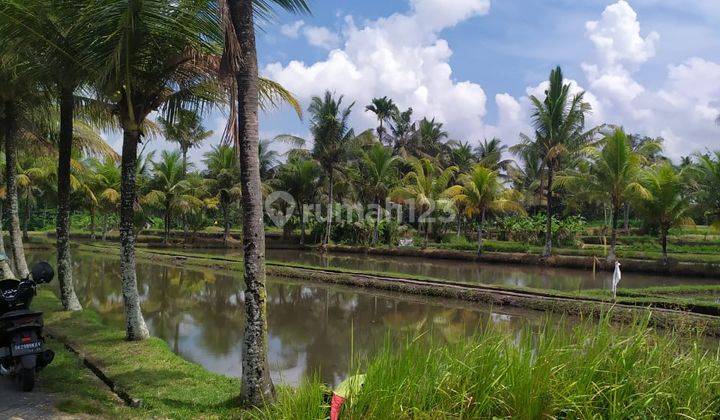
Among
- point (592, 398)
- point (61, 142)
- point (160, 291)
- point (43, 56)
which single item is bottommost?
point (160, 291)

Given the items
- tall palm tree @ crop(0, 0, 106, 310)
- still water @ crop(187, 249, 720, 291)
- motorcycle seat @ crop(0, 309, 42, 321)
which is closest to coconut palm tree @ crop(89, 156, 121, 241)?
still water @ crop(187, 249, 720, 291)

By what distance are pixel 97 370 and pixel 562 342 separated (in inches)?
195

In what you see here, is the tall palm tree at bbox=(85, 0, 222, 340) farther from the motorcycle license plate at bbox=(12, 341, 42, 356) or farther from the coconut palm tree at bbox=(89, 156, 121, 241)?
the coconut palm tree at bbox=(89, 156, 121, 241)

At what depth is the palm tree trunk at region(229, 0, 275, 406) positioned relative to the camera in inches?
188

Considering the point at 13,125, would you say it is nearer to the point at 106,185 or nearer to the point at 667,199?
the point at 667,199

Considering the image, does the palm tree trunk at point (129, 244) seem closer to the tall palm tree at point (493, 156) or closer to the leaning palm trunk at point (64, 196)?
the leaning palm trunk at point (64, 196)

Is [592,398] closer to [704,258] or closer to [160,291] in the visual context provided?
[160,291]

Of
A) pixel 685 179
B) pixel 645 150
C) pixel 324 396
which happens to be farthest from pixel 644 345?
pixel 645 150

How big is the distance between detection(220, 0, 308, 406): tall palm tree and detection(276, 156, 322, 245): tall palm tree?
28891mm

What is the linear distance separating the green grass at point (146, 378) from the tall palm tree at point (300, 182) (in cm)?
2653

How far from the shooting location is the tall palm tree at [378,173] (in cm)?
3198

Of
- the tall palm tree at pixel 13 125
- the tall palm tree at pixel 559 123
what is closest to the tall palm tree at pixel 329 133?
the tall palm tree at pixel 559 123

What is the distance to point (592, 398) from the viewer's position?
3.26m

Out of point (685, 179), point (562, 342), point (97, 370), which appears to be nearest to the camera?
point (562, 342)
